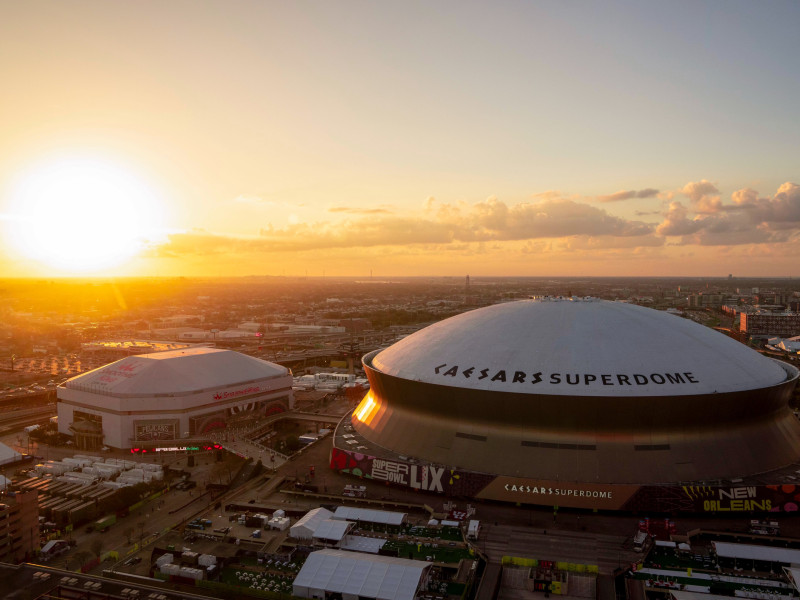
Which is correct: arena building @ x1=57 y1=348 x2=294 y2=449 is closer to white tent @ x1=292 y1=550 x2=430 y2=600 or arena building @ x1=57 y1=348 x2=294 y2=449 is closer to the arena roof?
the arena roof

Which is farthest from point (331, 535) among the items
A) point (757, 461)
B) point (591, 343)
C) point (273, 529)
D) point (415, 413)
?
point (757, 461)

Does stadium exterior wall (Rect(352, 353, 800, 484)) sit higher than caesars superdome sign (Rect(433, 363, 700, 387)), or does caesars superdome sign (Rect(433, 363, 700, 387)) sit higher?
caesars superdome sign (Rect(433, 363, 700, 387))

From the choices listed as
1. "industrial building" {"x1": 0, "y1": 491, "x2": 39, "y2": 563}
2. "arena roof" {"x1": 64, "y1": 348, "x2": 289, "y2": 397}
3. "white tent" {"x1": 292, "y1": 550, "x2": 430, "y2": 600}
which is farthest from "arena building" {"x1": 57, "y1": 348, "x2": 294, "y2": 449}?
"white tent" {"x1": 292, "y1": 550, "x2": 430, "y2": 600}

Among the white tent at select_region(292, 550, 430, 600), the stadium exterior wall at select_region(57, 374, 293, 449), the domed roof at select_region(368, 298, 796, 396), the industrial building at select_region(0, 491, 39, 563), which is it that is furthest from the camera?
the stadium exterior wall at select_region(57, 374, 293, 449)

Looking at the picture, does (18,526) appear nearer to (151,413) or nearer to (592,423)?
(151,413)

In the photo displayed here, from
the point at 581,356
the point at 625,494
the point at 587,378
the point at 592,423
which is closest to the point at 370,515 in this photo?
the point at 592,423

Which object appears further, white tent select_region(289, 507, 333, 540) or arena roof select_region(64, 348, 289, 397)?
arena roof select_region(64, 348, 289, 397)
